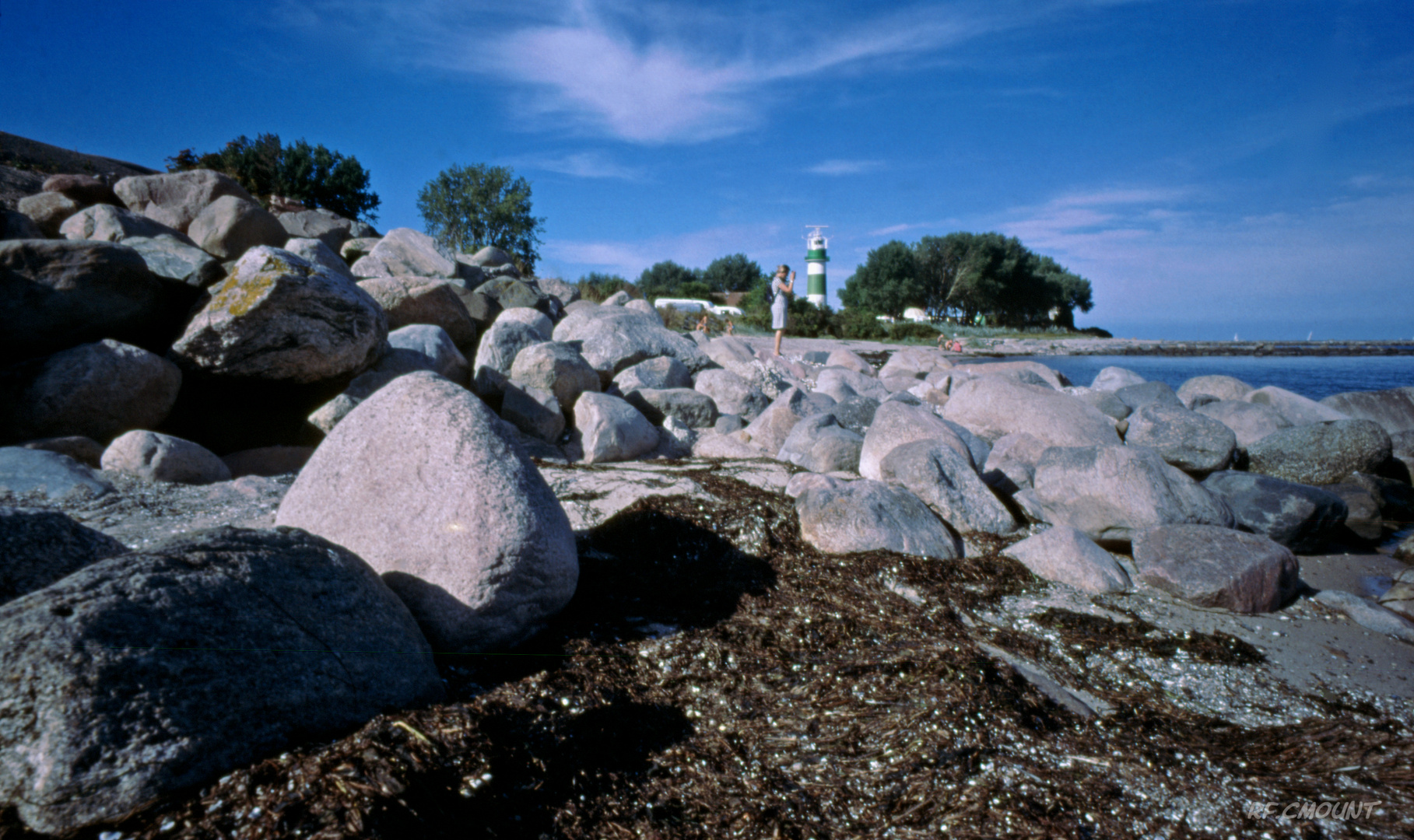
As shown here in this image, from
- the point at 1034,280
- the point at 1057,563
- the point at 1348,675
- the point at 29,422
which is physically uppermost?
the point at 1034,280

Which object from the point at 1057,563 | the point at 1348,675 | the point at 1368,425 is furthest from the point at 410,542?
the point at 1368,425

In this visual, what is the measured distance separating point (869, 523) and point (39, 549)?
4.39 m

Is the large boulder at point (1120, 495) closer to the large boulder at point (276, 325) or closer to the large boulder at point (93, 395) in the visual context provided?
the large boulder at point (276, 325)

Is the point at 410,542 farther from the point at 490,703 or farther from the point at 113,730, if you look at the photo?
the point at 113,730

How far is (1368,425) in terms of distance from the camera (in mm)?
8273

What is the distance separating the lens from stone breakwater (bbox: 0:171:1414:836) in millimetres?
2113

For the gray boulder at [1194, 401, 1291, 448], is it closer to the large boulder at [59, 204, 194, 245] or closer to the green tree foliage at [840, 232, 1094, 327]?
the large boulder at [59, 204, 194, 245]

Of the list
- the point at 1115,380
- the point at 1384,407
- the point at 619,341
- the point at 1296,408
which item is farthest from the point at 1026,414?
the point at 1384,407

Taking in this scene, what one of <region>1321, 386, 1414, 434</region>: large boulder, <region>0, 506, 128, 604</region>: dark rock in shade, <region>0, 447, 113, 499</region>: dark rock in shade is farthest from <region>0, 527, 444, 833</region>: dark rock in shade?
<region>1321, 386, 1414, 434</region>: large boulder

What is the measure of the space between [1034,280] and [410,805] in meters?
59.2

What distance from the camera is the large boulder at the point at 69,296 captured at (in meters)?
5.79

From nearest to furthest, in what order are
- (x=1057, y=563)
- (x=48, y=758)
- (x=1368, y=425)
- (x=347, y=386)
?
1. (x=48, y=758)
2. (x=1057, y=563)
3. (x=347, y=386)
4. (x=1368, y=425)

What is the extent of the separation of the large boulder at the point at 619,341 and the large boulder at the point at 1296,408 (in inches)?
345

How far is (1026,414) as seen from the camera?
27.3 ft
